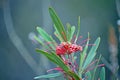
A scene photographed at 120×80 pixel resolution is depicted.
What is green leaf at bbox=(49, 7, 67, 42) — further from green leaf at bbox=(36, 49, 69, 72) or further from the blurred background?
the blurred background

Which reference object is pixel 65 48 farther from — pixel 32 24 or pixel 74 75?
pixel 32 24

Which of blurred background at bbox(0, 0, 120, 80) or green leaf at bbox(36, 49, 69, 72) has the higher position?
blurred background at bbox(0, 0, 120, 80)

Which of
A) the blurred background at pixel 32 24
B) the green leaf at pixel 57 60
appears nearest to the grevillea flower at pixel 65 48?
the green leaf at pixel 57 60

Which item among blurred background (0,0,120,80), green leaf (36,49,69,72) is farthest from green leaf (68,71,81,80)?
blurred background (0,0,120,80)

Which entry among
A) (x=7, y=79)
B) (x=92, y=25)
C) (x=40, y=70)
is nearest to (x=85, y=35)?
(x=92, y=25)

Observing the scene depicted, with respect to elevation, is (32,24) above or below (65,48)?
above

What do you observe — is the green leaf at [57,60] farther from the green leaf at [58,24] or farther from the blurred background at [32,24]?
the blurred background at [32,24]

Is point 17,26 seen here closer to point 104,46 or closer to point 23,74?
point 23,74

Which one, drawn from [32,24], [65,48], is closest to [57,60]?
[65,48]

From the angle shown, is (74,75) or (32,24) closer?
(74,75)
